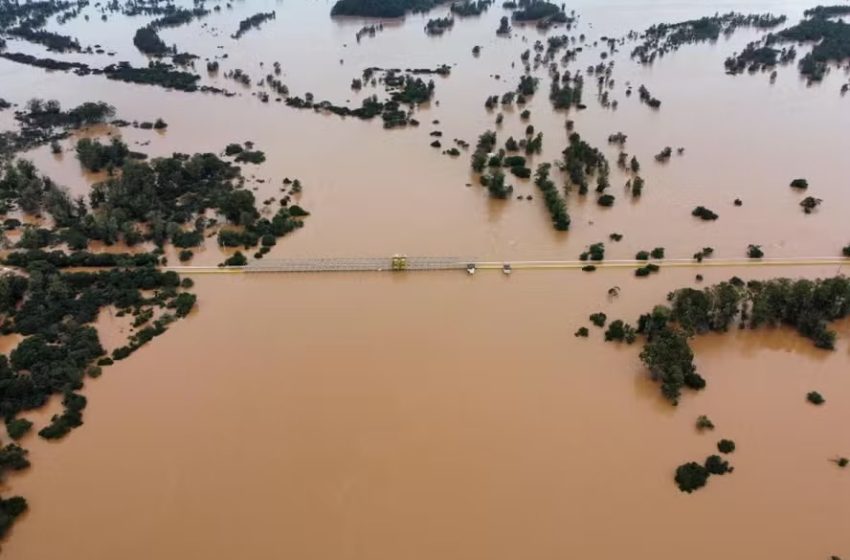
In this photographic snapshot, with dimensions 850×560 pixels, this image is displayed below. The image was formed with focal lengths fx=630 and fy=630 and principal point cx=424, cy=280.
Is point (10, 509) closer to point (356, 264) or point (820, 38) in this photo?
point (356, 264)

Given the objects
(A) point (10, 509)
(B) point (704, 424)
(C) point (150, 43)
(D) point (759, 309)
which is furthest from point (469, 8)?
(A) point (10, 509)

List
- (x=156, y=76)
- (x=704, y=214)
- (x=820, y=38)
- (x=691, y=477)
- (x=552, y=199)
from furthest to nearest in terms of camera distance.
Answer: (x=820, y=38) < (x=156, y=76) < (x=552, y=199) < (x=704, y=214) < (x=691, y=477)

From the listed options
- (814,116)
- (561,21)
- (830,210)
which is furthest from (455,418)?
(561,21)

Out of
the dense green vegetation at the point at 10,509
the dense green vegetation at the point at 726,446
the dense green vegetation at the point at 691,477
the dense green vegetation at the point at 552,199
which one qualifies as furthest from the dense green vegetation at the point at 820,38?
the dense green vegetation at the point at 10,509

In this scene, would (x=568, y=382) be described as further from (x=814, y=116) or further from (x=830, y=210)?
(x=814, y=116)

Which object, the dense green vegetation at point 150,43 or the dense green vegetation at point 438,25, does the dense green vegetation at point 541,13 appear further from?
the dense green vegetation at point 150,43

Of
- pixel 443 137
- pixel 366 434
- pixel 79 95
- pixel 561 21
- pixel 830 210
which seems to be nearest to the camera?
pixel 366 434
